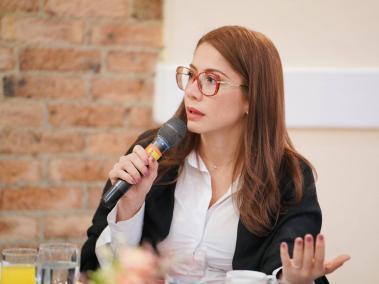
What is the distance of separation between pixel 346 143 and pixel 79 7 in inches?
39.8

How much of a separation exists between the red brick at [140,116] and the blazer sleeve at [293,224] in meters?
0.79

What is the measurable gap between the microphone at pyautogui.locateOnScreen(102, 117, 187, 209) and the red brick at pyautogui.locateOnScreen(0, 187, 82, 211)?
0.97 m

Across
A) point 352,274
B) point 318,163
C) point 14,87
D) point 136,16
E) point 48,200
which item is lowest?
point 352,274

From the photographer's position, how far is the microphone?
147cm

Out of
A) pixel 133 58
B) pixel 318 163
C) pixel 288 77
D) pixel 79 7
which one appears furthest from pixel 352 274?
pixel 79 7

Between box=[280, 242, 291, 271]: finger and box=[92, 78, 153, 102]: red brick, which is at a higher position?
box=[92, 78, 153, 102]: red brick

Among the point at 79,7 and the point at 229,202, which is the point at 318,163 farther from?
the point at 79,7

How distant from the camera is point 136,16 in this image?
2461mm

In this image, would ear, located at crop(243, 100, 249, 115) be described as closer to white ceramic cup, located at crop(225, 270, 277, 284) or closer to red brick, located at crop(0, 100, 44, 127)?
white ceramic cup, located at crop(225, 270, 277, 284)

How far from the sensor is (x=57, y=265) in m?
1.24

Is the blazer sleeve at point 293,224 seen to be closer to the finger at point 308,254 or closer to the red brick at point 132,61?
the finger at point 308,254

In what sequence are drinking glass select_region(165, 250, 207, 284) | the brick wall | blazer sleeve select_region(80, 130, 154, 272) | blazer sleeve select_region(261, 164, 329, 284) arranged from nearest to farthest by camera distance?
drinking glass select_region(165, 250, 207, 284)
blazer sleeve select_region(261, 164, 329, 284)
blazer sleeve select_region(80, 130, 154, 272)
the brick wall

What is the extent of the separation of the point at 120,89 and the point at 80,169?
0.31 meters

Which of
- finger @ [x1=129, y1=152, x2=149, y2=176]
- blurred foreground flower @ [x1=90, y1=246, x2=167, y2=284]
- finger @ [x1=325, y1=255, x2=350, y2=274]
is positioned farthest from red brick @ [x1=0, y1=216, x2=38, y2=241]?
blurred foreground flower @ [x1=90, y1=246, x2=167, y2=284]
